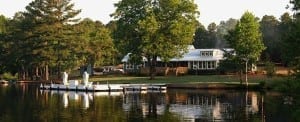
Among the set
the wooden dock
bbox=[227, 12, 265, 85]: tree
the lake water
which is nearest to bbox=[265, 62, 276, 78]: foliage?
bbox=[227, 12, 265, 85]: tree

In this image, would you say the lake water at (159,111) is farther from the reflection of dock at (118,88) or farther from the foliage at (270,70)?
the foliage at (270,70)

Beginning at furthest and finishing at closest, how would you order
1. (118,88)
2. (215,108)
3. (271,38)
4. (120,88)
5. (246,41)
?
(271,38), (246,41), (120,88), (118,88), (215,108)

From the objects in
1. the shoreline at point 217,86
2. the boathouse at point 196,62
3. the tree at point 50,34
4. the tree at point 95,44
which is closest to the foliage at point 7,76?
the tree at point 50,34

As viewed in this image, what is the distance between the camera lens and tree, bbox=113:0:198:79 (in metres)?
77.6

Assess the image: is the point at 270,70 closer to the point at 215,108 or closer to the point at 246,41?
the point at 246,41

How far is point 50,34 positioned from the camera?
9438 centimetres

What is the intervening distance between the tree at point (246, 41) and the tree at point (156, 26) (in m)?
14.3

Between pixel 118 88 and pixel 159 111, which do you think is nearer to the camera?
pixel 159 111

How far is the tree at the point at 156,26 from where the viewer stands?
77625 mm

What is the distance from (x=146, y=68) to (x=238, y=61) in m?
30.4

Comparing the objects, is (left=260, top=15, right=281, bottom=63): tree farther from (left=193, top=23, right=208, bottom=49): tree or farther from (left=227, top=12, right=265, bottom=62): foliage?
(left=193, top=23, right=208, bottom=49): tree

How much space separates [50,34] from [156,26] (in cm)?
2451

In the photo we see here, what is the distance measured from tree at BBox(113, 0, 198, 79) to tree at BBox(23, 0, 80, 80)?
15667 mm

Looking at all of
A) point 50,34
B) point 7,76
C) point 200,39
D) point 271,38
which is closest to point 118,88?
point 50,34
